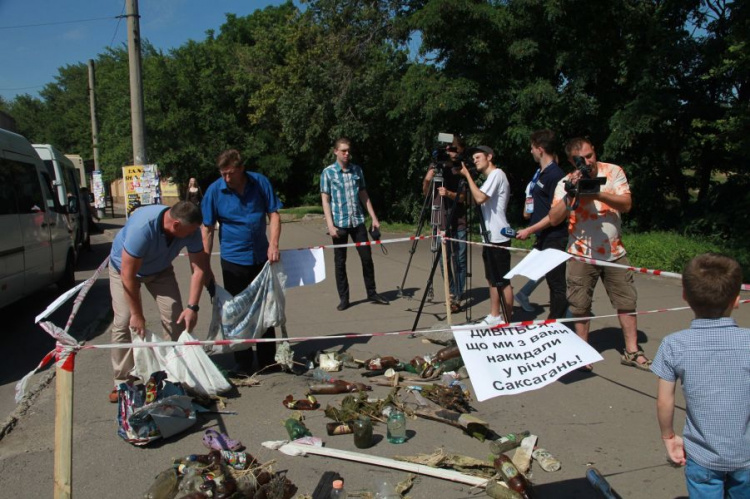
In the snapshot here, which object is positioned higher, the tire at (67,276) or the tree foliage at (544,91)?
the tree foliage at (544,91)

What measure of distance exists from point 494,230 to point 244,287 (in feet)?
8.32

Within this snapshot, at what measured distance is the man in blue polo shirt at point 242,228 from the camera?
5.06 m

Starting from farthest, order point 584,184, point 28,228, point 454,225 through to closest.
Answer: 1. point 28,228
2. point 454,225
3. point 584,184

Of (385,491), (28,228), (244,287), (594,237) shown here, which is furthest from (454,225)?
(28,228)

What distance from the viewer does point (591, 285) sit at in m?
4.93

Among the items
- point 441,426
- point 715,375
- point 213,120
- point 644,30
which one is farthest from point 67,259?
point 213,120

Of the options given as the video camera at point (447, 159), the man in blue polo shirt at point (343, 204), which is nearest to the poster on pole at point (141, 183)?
the man in blue polo shirt at point (343, 204)

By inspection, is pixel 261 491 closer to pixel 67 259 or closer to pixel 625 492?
pixel 625 492

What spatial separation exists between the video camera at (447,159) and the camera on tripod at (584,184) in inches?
A: 52.6

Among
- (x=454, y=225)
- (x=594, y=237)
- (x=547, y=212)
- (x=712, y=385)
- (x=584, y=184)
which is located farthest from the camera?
(x=454, y=225)

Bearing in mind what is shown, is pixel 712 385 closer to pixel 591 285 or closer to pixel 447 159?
pixel 591 285

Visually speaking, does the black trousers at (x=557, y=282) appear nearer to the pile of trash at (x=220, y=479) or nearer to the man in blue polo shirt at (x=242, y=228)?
the man in blue polo shirt at (x=242, y=228)

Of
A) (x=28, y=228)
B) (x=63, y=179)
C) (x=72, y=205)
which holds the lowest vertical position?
(x=28, y=228)

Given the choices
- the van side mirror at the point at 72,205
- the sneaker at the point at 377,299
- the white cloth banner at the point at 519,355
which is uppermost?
the van side mirror at the point at 72,205
